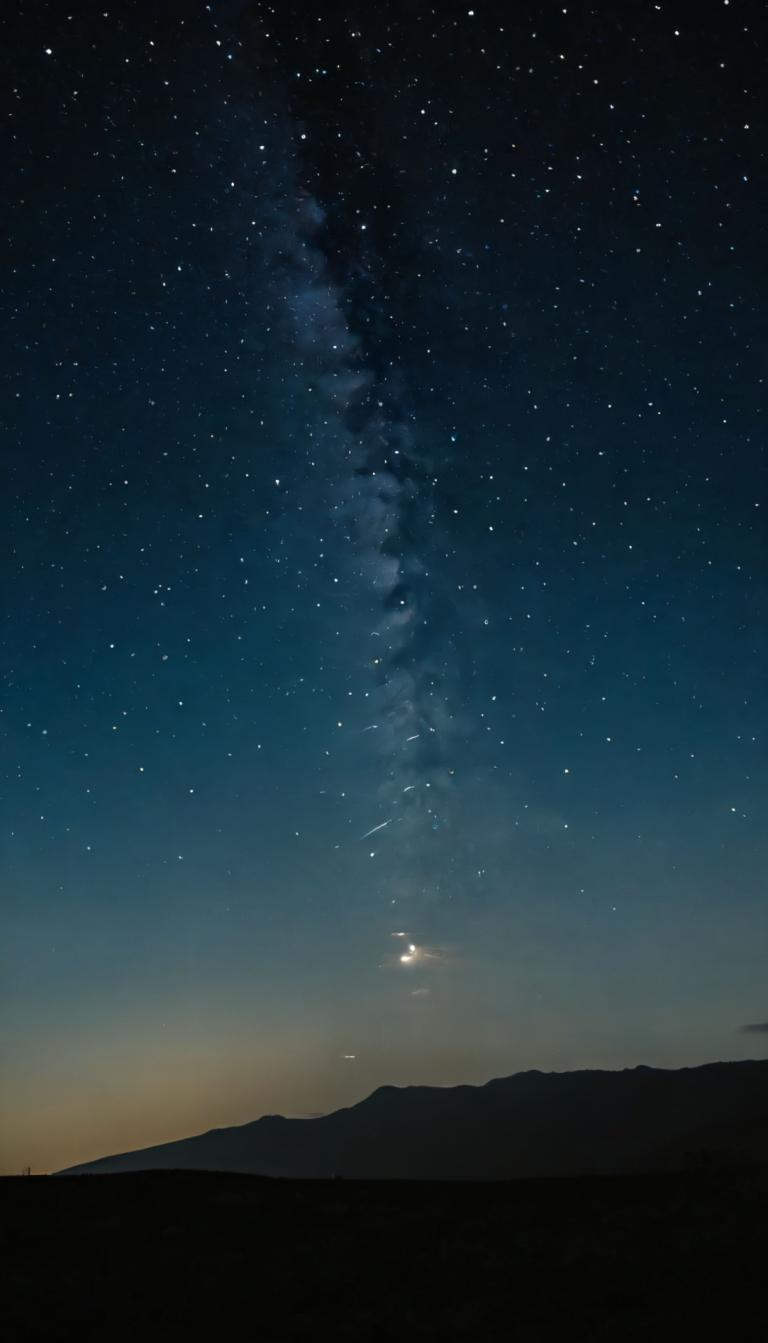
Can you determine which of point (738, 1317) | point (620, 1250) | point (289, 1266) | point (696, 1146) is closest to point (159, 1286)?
point (289, 1266)

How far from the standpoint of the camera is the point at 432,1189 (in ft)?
39.6

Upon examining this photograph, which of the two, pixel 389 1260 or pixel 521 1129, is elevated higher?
pixel 389 1260

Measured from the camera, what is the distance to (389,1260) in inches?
366

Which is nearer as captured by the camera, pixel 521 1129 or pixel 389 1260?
pixel 389 1260

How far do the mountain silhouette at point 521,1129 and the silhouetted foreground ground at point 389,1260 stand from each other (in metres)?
32.5

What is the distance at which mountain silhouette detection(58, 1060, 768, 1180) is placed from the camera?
63.8 m

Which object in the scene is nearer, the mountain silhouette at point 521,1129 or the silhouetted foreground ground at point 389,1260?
the silhouetted foreground ground at point 389,1260

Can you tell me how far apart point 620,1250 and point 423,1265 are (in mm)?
2087

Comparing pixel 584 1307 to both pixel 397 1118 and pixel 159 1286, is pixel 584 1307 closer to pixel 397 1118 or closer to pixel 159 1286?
pixel 159 1286

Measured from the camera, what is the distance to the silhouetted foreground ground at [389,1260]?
7.74m

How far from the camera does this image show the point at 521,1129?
285 feet

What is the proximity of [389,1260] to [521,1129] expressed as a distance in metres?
88.2

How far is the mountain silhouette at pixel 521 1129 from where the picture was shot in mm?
63750

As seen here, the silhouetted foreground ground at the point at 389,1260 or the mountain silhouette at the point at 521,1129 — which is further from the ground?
the silhouetted foreground ground at the point at 389,1260
